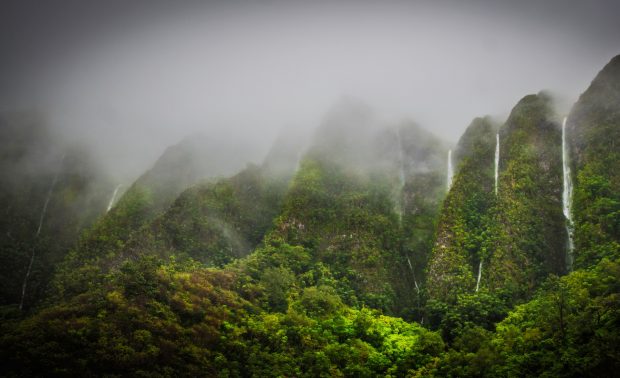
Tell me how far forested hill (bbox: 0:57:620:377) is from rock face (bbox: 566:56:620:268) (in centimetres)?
30

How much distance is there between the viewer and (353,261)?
6059cm

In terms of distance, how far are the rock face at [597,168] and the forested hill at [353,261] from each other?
296 millimetres

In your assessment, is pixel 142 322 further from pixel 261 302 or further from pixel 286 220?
pixel 286 220

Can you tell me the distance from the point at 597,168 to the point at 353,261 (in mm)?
37369

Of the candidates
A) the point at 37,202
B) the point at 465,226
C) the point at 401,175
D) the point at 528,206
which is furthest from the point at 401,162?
the point at 37,202

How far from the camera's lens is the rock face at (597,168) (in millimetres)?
46219

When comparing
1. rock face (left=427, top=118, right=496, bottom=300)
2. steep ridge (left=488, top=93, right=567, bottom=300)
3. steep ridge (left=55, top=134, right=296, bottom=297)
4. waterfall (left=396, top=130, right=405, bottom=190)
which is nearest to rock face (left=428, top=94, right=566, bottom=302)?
steep ridge (left=488, top=93, right=567, bottom=300)

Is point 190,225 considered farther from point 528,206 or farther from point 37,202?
point 37,202

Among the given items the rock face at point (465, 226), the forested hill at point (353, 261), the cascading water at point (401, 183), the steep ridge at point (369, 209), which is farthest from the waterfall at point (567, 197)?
the cascading water at point (401, 183)

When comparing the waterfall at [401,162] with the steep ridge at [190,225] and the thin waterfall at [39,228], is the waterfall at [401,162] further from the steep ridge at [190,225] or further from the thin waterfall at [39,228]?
the thin waterfall at [39,228]

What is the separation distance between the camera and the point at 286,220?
224 ft

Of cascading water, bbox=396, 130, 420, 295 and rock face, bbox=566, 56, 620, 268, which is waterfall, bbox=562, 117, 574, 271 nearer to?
rock face, bbox=566, 56, 620, 268

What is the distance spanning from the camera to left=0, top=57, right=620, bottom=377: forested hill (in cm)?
3014

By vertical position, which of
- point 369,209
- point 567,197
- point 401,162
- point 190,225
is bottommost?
point 190,225
